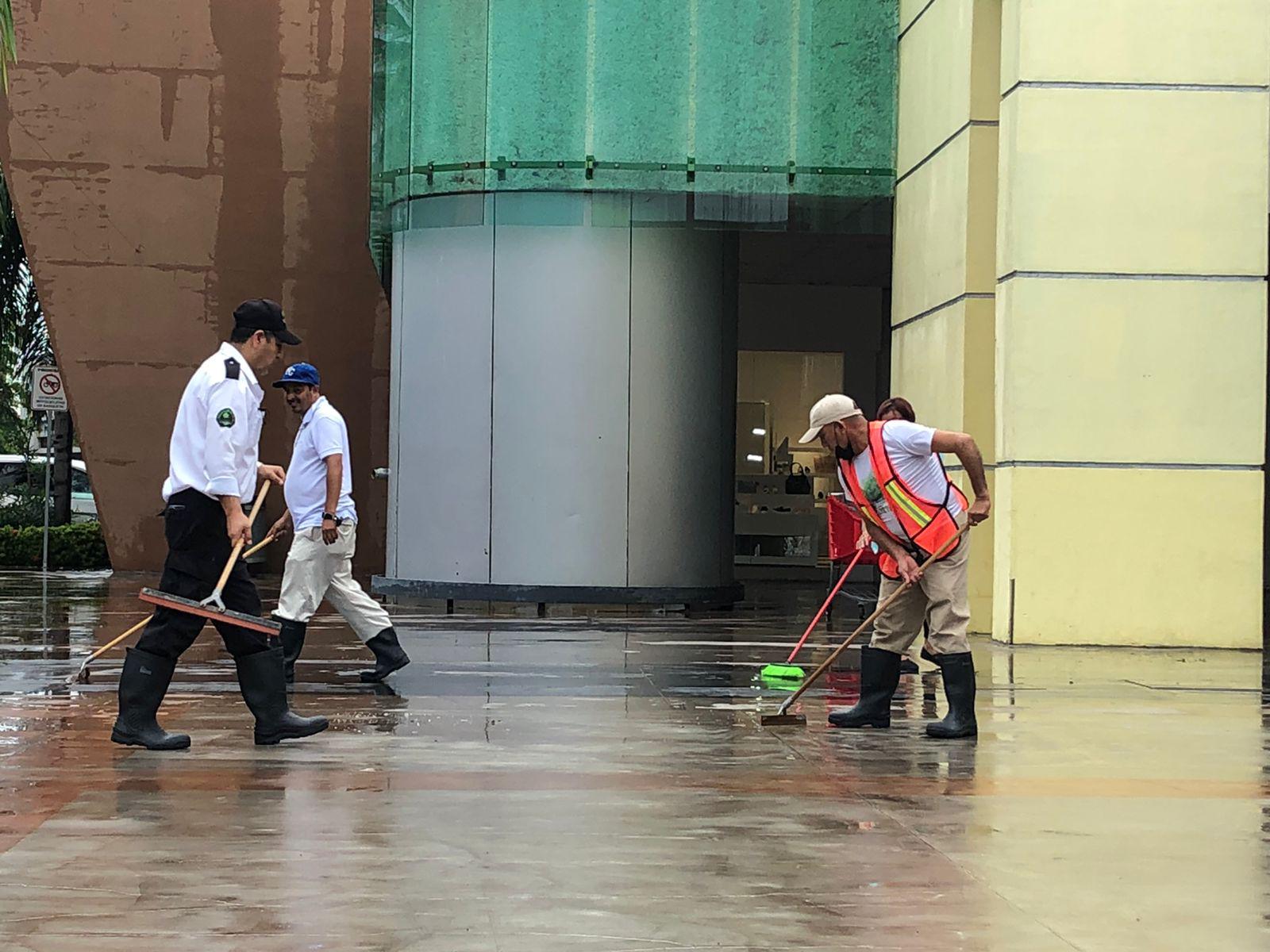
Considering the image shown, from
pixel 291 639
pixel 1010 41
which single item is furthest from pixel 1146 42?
pixel 291 639

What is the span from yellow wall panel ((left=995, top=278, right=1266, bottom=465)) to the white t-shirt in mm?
5973

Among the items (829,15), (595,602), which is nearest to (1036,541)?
(595,602)

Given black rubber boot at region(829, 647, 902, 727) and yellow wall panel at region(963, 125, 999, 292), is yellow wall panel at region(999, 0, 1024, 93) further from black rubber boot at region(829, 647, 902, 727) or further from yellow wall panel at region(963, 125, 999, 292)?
black rubber boot at region(829, 647, 902, 727)

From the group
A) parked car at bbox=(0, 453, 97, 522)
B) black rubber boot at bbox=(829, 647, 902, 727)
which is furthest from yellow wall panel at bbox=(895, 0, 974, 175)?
parked car at bbox=(0, 453, 97, 522)

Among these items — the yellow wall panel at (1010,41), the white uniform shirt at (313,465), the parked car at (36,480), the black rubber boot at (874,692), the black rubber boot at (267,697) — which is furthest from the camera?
the parked car at (36,480)

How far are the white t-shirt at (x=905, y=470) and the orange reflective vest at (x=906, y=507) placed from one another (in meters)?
0.02

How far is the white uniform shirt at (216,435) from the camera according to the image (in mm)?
8125

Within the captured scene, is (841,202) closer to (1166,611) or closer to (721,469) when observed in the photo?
(721,469)

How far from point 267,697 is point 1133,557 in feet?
28.1

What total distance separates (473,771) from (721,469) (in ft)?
38.9

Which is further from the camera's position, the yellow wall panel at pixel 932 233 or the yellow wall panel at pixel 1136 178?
the yellow wall panel at pixel 932 233

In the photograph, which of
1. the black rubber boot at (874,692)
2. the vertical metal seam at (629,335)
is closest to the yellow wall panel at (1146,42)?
the vertical metal seam at (629,335)

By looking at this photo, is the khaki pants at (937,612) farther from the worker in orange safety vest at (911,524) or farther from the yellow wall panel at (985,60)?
the yellow wall panel at (985,60)

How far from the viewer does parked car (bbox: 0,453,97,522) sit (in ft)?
113
